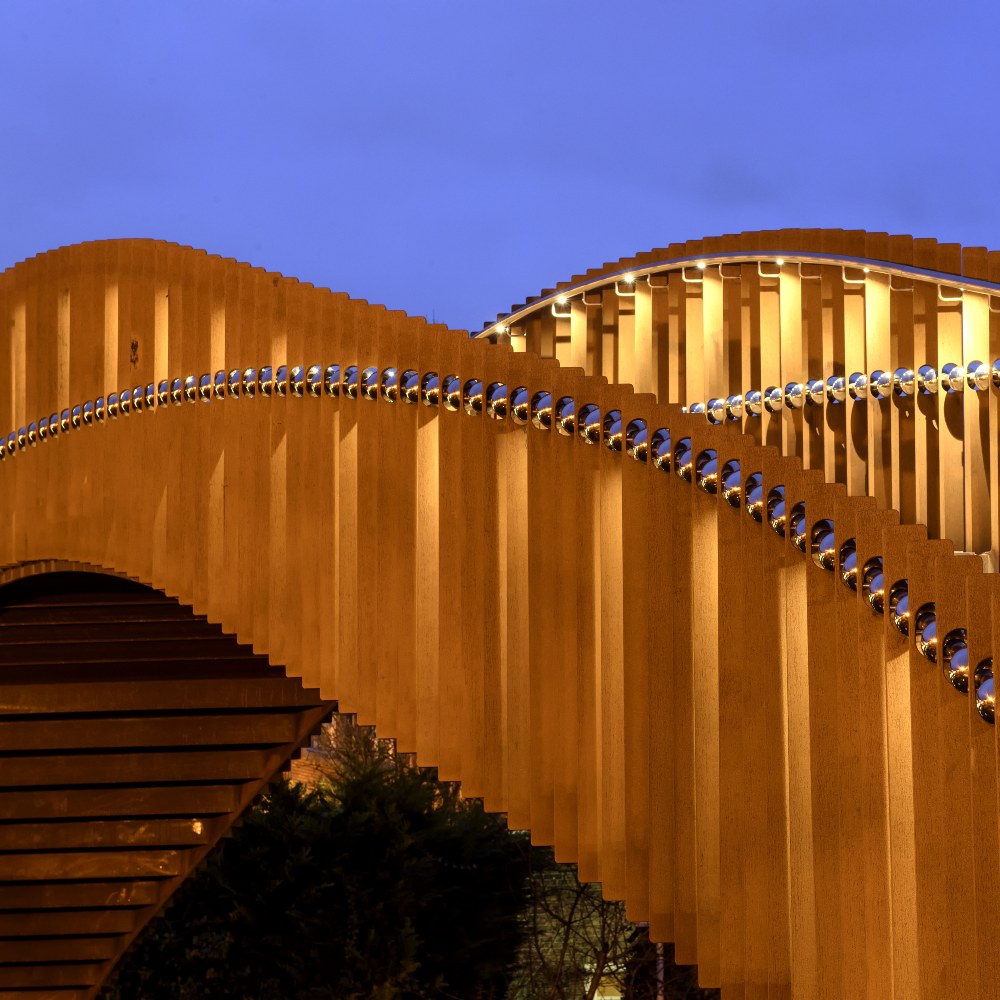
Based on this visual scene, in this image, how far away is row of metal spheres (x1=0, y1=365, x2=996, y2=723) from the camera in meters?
3.59

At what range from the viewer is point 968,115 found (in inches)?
4043

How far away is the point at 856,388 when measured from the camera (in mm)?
5914

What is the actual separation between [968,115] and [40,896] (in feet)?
331

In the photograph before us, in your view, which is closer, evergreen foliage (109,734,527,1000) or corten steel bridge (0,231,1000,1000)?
corten steel bridge (0,231,1000,1000)

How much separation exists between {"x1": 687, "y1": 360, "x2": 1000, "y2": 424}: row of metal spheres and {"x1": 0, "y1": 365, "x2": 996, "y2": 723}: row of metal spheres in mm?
1265

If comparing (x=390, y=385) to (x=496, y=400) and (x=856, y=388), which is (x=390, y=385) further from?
(x=856, y=388)

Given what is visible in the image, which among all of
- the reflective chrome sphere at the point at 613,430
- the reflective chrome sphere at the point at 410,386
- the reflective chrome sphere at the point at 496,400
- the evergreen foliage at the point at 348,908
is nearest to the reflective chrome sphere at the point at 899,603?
the reflective chrome sphere at the point at 613,430

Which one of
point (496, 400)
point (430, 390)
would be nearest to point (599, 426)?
point (496, 400)

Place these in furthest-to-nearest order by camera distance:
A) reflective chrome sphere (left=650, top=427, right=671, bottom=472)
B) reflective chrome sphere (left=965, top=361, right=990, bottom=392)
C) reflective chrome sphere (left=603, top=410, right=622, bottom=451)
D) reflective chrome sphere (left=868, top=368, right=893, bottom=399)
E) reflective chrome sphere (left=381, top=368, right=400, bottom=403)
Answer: reflective chrome sphere (left=868, top=368, right=893, bottom=399), reflective chrome sphere (left=965, top=361, right=990, bottom=392), reflective chrome sphere (left=381, top=368, right=400, bottom=403), reflective chrome sphere (left=603, top=410, right=622, bottom=451), reflective chrome sphere (left=650, top=427, right=671, bottom=472)

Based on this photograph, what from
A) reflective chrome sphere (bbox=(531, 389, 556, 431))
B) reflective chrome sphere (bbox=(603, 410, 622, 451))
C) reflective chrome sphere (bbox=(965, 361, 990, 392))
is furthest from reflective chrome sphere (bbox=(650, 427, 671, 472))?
reflective chrome sphere (bbox=(965, 361, 990, 392))

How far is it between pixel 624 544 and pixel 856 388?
1760 mm

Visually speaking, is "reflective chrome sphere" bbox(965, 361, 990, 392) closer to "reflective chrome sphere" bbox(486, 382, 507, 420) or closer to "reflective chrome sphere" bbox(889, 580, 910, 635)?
"reflective chrome sphere" bbox(486, 382, 507, 420)

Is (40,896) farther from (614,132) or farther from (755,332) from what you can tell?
(614,132)

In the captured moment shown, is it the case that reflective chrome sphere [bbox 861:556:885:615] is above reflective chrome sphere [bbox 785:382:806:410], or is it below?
below
